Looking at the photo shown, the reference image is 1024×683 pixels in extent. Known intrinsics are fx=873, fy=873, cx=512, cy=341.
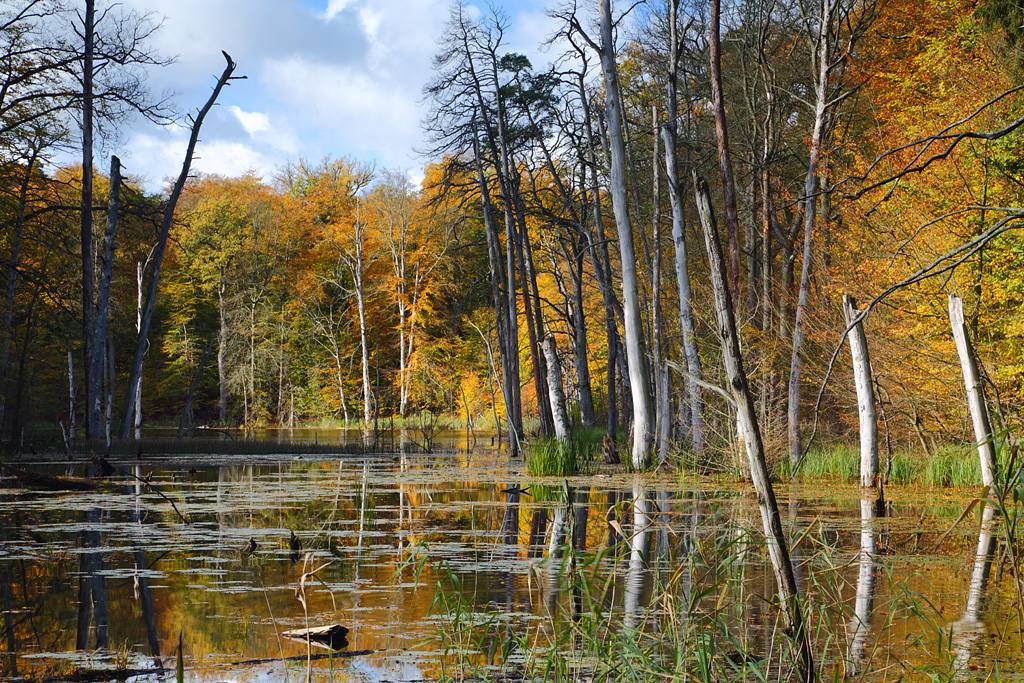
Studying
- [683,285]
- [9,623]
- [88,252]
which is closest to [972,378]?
[9,623]

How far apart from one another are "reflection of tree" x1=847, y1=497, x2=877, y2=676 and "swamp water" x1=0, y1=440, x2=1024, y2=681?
0.02m

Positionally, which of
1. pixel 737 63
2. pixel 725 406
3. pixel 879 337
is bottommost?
pixel 725 406

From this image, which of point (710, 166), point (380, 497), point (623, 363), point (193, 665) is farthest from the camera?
point (623, 363)

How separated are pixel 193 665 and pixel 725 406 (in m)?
11.3

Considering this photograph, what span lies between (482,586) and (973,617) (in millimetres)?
2457

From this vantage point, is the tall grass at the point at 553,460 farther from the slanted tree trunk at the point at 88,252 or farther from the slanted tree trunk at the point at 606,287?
the slanted tree trunk at the point at 88,252

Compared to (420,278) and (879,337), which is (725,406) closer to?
(879,337)

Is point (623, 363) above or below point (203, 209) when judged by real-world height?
below

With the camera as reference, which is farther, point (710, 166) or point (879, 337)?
point (710, 166)

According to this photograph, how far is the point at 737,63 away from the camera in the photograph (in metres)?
20.4

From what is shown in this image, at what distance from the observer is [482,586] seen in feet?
15.8

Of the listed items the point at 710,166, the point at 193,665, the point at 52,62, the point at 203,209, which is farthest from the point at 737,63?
the point at 203,209

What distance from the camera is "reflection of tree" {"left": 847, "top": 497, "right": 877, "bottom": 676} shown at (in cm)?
327

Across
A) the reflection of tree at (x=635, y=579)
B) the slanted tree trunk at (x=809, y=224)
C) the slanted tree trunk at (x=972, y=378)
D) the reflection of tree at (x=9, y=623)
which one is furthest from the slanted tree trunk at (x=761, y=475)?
the slanted tree trunk at (x=809, y=224)
